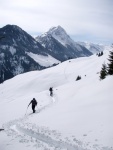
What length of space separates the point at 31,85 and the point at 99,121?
315 ft

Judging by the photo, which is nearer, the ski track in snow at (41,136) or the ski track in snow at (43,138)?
the ski track in snow at (43,138)

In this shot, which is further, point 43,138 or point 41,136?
point 41,136

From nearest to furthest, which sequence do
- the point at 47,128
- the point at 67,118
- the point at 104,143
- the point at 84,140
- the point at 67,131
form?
the point at 104,143 < the point at 84,140 < the point at 67,131 < the point at 47,128 < the point at 67,118

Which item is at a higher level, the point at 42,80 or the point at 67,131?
the point at 67,131

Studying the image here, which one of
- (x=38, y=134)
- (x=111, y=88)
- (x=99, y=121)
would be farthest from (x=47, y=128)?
(x=111, y=88)

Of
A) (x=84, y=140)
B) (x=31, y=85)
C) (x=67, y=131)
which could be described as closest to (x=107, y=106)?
(x=67, y=131)

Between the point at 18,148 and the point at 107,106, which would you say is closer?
the point at 18,148

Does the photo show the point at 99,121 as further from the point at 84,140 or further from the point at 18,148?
the point at 18,148

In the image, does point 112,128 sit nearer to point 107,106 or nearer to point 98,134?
point 98,134

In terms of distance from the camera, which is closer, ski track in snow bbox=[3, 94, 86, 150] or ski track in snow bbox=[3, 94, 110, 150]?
ski track in snow bbox=[3, 94, 110, 150]

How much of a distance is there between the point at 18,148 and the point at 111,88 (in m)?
20.5

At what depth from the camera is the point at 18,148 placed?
20438 millimetres

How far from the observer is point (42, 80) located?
4953 inches

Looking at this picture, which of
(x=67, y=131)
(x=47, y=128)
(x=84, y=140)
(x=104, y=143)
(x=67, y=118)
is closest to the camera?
(x=104, y=143)
